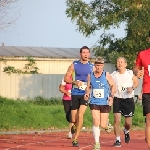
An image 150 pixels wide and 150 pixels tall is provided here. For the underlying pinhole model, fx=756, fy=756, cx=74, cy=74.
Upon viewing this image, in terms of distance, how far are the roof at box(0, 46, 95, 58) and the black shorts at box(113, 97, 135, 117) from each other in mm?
27709

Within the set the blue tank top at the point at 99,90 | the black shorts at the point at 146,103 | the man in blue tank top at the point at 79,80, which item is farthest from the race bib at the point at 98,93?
the black shorts at the point at 146,103

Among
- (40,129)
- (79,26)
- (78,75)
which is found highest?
(79,26)

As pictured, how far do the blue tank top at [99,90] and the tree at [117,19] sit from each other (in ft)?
80.5

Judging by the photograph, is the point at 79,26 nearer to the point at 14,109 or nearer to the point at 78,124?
the point at 14,109

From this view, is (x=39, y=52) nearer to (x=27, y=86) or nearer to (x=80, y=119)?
(x=27, y=86)

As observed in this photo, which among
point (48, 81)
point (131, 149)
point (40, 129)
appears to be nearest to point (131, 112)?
point (131, 149)

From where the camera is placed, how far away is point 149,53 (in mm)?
13203

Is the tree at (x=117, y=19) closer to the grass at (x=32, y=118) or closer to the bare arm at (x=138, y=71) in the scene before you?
the grass at (x=32, y=118)

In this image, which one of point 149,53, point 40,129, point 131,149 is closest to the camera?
point 149,53

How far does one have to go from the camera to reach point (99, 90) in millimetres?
16984

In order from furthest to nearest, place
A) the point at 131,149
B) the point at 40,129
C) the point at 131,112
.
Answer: the point at 40,129 < the point at 131,112 < the point at 131,149

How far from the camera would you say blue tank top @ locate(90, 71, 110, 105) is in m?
17.0

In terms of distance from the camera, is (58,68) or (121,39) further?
(58,68)

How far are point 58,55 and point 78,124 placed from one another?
31.7 m
